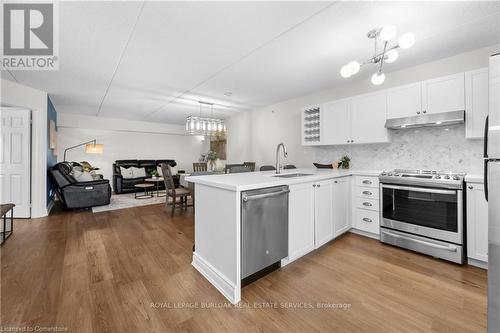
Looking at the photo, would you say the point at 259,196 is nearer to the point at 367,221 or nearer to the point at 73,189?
Answer: the point at 367,221

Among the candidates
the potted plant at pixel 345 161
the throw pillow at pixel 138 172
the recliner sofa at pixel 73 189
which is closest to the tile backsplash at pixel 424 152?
the potted plant at pixel 345 161

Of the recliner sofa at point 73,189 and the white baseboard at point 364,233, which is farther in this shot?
the recliner sofa at point 73,189

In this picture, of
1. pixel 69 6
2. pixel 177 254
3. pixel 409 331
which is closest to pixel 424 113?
pixel 409 331

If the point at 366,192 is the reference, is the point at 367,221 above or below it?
below

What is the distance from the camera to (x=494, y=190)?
100 cm

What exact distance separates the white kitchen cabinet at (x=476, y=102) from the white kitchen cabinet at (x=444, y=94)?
0.05 m

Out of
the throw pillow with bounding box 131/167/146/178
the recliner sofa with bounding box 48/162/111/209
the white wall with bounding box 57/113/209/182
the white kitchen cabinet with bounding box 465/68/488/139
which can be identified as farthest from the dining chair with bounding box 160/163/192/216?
the white kitchen cabinet with bounding box 465/68/488/139

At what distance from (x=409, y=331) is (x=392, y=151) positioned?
255 centimetres

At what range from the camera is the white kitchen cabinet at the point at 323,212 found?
247 centimetres

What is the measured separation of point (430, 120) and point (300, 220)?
2.06m

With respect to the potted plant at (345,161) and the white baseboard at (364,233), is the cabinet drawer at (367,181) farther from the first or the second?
the white baseboard at (364,233)

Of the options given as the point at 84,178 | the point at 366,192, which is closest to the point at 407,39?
the point at 366,192

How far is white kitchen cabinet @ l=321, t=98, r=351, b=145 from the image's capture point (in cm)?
340

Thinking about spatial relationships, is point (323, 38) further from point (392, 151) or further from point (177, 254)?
point (177, 254)
